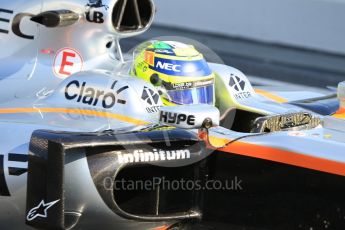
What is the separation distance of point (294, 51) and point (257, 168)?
7.30 meters

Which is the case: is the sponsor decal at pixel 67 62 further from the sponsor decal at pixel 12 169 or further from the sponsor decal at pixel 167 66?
the sponsor decal at pixel 12 169

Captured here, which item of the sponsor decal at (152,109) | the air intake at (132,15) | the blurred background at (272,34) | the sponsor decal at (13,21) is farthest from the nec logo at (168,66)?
the blurred background at (272,34)

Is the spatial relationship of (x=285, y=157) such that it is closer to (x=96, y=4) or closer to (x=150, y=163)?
(x=150, y=163)

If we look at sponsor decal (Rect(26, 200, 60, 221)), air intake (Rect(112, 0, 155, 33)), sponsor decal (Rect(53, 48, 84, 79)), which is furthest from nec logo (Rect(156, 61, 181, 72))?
sponsor decal (Rect(26, 200, 60, 221))

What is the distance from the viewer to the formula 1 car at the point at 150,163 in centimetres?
407

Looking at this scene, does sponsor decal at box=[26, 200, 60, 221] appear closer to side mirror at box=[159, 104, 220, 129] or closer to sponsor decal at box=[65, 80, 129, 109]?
side mirror at box=[159, 104, 220, 129]

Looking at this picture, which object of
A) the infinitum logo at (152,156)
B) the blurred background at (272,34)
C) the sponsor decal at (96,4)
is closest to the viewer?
the infinitum logo at (152,156)

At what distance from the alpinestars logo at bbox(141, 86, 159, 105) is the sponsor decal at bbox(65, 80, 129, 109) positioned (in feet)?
0.35

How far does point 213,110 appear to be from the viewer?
4.14 meters

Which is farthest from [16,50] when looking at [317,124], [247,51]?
[247,51]

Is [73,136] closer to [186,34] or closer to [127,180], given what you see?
[127,180]

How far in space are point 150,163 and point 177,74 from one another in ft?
2.72

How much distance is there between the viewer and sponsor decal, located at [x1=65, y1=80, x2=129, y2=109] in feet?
15.4

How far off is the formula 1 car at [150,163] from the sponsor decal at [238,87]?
0.26 metres
